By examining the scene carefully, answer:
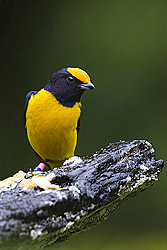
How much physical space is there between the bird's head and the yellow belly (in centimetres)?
4

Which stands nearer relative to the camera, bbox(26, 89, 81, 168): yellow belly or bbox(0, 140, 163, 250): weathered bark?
bbox(0, 140, 163, 250): weathered bark

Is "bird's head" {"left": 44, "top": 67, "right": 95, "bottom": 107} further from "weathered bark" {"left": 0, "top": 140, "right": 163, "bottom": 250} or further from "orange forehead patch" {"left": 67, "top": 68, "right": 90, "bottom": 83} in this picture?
"weathered bark" {"left": 0, "top": 140, "right": 163, "bottom": 250}

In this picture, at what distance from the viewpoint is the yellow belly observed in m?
3.02

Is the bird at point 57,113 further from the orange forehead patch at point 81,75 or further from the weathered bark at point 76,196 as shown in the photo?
the weathered bark at point 76,196

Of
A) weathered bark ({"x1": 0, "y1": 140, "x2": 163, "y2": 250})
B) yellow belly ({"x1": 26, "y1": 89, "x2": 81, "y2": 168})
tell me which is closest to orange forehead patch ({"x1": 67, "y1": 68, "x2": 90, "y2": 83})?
yellow belly ({"x1": 26, "y1": 89, "x2": 81, "y2": 168})

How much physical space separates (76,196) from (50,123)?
1512 millimetres

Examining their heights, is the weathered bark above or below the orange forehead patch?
below

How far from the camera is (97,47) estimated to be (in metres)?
4.84

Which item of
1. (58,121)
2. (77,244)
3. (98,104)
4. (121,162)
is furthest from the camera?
(98,104)

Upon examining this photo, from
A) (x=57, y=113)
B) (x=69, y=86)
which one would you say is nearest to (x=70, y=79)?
(x=69, y=86)

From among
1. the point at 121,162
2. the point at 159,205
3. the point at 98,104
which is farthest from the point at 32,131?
the point at 159,205

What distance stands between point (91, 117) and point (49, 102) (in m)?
1.89

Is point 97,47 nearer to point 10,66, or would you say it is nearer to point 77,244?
point 10,66

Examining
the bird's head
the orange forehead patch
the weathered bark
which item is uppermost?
the orange forehead patch
